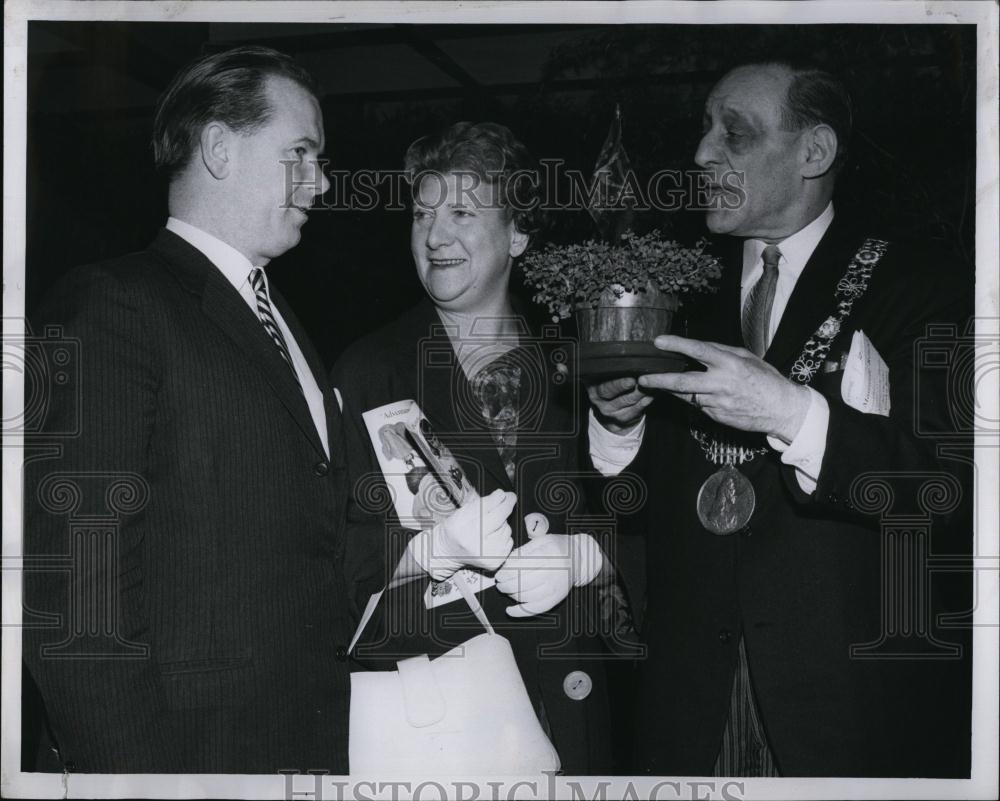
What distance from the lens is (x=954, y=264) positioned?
3.12 meters

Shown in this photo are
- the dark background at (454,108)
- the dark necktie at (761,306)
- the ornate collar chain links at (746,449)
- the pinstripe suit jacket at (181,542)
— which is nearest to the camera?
the pinstripe suit jacket at (181,542)

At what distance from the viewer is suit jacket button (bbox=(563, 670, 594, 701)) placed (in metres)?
3.05

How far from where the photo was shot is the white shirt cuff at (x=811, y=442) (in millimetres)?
2746

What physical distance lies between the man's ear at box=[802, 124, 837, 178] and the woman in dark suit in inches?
30.9

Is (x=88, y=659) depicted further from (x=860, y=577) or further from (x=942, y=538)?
(x=942, y=538)

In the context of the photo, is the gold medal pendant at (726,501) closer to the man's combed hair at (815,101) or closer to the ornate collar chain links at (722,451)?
the ornate collar chain links at (722,451)

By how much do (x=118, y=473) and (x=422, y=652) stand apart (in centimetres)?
97

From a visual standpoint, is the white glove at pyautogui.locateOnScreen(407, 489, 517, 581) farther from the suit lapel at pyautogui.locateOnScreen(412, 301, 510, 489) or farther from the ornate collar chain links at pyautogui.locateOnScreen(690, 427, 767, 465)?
the ornate collar chain links at pyautogui.locateOnScreen(690, 427, 767, 465)

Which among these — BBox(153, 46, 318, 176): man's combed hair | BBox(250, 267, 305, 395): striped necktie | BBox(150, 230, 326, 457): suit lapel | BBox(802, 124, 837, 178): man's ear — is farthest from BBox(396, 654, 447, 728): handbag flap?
BBox(802, 124, 837, 178): man's ear

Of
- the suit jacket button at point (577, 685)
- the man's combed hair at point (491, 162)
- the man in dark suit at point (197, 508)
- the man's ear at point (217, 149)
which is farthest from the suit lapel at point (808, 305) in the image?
the man's ear at point (217, 149)

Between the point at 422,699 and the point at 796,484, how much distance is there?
3.86 ft

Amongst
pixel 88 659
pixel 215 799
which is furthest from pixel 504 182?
pixel 215 799

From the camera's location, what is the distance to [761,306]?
3.04 meters

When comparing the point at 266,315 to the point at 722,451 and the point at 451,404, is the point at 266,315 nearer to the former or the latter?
the point at 451,404
